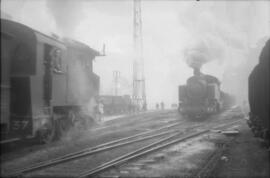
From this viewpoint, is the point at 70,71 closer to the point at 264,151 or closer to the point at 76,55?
the point at 76,55

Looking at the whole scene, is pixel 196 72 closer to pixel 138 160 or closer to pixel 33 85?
pixel 138 160

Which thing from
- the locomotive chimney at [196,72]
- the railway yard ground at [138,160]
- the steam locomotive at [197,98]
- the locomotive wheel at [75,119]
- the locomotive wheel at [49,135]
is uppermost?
the locomotive chimney at [196,72]

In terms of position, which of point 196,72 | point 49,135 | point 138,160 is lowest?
point 138,160

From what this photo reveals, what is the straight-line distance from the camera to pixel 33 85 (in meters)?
8.90

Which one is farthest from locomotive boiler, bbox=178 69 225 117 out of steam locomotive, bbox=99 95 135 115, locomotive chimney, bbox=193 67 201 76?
steam locomotive, bbox=99 95 135 115

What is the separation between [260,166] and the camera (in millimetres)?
7812

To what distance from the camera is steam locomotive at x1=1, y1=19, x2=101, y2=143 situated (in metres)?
7.85

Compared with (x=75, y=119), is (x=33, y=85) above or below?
above

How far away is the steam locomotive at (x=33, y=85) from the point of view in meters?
7.85

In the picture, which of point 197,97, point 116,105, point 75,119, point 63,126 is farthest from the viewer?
point 116,105

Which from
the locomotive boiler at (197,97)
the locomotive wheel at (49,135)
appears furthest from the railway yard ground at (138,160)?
the locomotive boiler at (197,97)

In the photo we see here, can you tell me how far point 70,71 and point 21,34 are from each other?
12.2 ft

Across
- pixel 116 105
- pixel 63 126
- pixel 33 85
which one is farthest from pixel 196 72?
pixel 33 85

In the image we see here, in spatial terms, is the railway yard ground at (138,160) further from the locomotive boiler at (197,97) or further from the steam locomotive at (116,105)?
the steam locomotive at (116,105)
